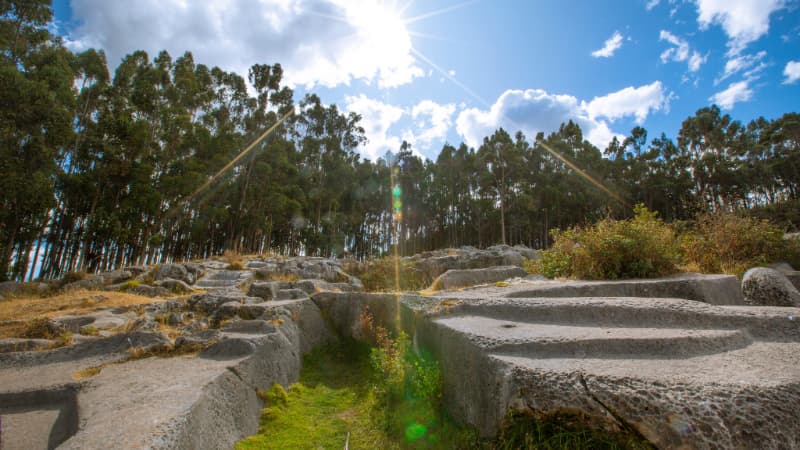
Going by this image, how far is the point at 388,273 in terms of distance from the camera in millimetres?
13297

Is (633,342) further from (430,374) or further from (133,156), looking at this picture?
(133,156)

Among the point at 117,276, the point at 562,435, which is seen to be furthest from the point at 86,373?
the point at 117,276

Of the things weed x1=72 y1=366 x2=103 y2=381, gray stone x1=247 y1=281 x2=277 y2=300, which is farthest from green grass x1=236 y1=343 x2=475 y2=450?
gray stone x1=247 y1=281 x2=277 y2=300

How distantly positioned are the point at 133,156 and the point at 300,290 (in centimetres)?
2349

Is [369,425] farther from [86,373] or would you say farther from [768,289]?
[768,289]

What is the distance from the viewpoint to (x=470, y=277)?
11023mm

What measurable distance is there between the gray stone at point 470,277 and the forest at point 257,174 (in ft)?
19.9

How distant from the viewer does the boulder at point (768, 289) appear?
19.4 feet

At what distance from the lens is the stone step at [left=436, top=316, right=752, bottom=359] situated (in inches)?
133

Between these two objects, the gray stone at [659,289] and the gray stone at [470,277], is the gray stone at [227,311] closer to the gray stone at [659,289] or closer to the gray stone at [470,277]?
the gray stone at [470,277]

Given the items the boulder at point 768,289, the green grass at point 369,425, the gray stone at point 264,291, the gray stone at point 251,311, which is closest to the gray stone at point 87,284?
the gray stone at point 264,291

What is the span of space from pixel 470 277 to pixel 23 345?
10.4 m

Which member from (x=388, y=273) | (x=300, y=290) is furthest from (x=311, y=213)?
(x=300, y=290)

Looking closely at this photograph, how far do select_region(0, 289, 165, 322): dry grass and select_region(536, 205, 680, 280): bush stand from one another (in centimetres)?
1195
